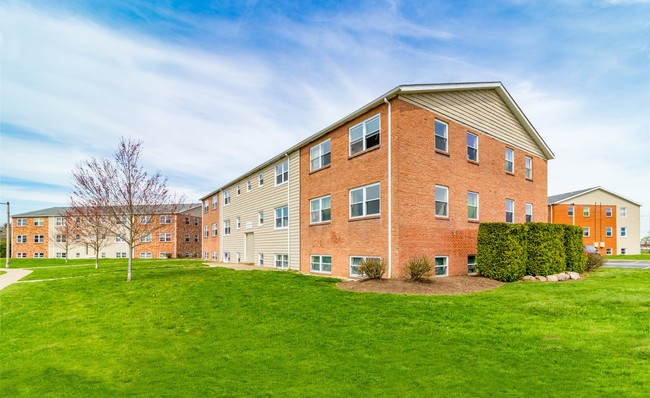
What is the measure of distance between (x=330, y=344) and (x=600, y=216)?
55150mm

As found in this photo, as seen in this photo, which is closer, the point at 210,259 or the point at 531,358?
the point at 531,358

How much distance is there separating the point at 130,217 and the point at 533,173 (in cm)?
2304

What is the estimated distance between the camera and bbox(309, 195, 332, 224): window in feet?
62.2

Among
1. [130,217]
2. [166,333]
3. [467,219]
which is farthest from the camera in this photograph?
[467,219]

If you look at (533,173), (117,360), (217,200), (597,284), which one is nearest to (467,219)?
(597,284)

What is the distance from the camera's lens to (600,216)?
159 ft

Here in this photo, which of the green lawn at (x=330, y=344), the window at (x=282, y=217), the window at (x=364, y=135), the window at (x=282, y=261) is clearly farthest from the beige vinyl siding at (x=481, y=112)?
the window at (x=282, y=261)

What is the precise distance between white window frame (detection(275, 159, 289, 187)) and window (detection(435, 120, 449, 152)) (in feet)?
33.7

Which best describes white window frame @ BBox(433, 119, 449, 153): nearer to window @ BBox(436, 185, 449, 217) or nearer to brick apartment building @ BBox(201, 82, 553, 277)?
brick apartment building @ BBox(201, 82, 553, 277)

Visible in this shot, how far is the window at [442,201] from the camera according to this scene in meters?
16.3

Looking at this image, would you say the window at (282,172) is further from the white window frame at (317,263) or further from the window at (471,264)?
the window at (471,264)

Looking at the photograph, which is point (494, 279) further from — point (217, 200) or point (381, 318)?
point (217, 200)

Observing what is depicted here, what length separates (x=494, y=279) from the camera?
15414 millimetres

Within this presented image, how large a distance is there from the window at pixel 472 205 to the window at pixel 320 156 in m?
7.25
